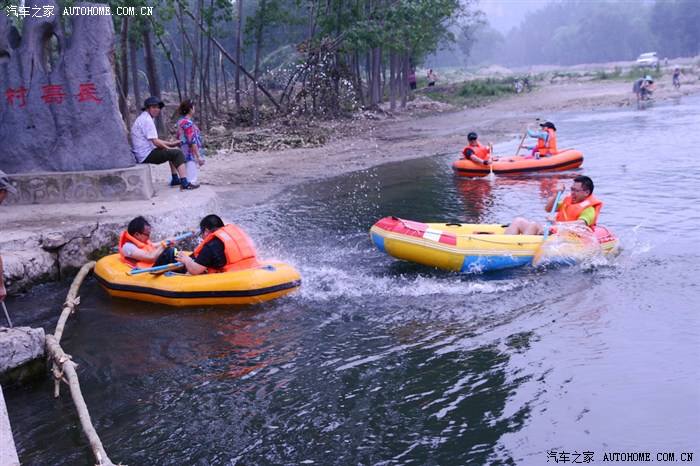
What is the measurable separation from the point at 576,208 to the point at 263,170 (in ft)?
27.5

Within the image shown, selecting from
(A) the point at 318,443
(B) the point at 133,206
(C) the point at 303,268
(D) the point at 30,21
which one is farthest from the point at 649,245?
(D) the point at 30,21

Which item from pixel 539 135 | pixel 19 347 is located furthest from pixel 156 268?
pixel 539 135

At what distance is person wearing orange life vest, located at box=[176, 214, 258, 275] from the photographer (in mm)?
7586

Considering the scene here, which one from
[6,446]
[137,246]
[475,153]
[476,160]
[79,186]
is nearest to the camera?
[6,446]

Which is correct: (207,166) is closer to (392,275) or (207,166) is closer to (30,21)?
(30,21)

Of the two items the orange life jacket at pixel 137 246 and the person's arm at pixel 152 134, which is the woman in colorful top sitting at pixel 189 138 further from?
the orange life jacket at pixel 137 246

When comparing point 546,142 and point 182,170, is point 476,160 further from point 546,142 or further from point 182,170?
point 182,170

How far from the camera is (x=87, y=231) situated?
8.88m

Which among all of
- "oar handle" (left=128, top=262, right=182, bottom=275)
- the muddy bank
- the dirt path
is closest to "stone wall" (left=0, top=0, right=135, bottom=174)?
the muddy bank

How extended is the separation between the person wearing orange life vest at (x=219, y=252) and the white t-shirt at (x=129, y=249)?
2.37 ft

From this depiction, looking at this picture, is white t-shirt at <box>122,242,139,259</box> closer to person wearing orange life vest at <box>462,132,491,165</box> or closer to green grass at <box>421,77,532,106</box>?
person wearing orange life vest at <box>462,132,491,165</box>

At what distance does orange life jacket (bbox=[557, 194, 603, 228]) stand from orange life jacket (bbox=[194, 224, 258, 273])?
384 centimetres

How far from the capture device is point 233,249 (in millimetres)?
7625

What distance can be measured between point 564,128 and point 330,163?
9.73 metres
